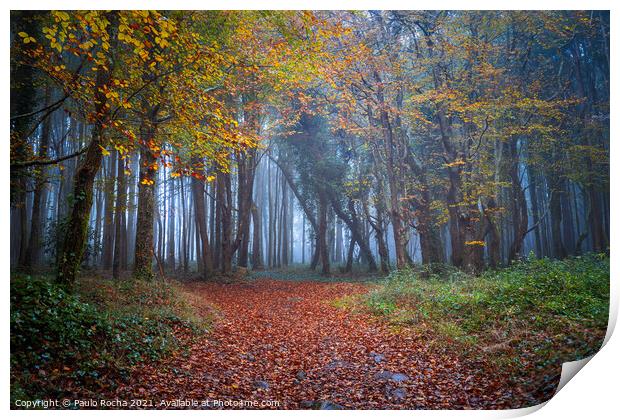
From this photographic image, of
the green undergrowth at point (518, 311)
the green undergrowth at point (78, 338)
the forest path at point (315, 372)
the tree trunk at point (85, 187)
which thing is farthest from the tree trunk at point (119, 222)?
the green undergrowth at point (518, 311)

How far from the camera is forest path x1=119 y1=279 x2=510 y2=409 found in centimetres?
384

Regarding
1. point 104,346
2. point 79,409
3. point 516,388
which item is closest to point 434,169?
point 516,388

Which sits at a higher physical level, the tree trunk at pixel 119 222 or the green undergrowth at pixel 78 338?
the tree trunk at pixel 119 222

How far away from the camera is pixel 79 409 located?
3.72 m

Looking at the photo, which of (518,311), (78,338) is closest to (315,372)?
(78,338)

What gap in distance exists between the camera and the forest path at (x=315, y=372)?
3.84 m

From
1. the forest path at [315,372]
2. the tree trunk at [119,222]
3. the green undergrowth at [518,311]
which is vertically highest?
the tree trunk at [119,222]

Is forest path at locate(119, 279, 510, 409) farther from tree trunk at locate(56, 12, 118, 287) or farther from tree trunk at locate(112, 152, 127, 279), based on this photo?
tree trunk at locate(56, 12, 118, 287)

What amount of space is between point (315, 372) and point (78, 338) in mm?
2554

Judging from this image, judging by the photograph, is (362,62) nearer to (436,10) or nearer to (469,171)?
(436,10)

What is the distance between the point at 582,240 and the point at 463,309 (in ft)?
6.12

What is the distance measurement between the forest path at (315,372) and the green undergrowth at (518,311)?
13.8 inches

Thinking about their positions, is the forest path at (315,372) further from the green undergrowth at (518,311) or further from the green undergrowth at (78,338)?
the green undergrowth at (518,311)

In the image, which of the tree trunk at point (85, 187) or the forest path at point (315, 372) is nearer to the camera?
the forest path at point (315, 372)
